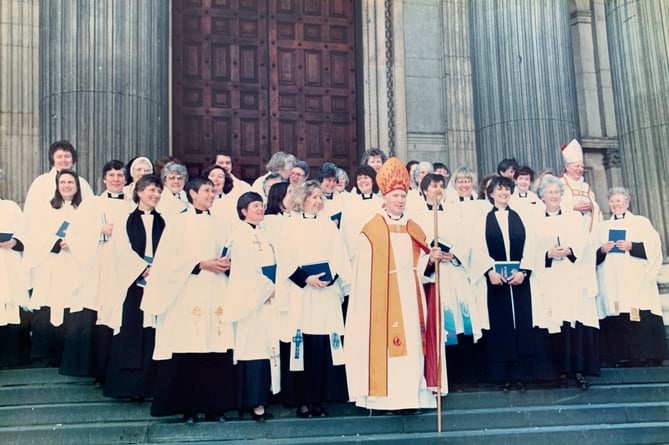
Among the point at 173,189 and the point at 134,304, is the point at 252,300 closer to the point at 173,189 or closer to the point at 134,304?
the point at 134,304

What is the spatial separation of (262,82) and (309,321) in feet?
21.0

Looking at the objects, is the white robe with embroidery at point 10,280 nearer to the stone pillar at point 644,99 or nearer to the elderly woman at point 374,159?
the elderly woman at point 374,159

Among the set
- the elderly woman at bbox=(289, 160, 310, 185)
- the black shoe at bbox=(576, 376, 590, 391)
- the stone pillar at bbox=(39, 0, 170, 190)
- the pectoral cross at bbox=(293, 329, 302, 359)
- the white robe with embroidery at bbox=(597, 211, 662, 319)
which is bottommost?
the black shoe at bbox=(576, 376, 590, 391)

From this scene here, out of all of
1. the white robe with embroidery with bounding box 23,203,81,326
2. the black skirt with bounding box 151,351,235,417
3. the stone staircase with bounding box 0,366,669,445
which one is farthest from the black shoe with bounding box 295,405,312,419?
the white robe with embroidery with bounding box 23,203,81,326

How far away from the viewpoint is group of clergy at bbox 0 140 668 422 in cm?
730

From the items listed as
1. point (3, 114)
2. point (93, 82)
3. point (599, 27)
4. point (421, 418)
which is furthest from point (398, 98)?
point (421, 418)

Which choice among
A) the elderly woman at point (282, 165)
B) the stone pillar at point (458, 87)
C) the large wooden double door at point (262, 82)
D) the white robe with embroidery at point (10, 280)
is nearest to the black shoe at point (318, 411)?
the elderly woman at point (282, 165)

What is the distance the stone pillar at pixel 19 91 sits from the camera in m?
11.6

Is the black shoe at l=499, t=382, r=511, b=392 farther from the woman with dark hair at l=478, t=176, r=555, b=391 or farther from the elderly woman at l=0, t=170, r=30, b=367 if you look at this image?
the elderly woman at l=0, t=170, r=30, b=367

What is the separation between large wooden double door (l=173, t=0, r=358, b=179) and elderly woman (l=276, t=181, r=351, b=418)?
211 inches

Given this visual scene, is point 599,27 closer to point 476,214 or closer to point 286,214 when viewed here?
point 476,214

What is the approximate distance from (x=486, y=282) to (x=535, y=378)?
1043 millimetres

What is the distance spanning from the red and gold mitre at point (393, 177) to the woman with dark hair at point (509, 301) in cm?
125

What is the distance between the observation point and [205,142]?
12664 millimetres
